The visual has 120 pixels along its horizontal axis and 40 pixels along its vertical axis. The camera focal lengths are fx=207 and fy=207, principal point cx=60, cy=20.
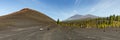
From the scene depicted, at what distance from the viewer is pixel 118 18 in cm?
11050

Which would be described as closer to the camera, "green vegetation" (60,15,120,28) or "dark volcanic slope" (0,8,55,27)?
"dark volcanic slope" (0,8,55,27)

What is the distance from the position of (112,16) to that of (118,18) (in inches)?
133

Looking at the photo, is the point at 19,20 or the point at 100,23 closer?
the point at 19,20

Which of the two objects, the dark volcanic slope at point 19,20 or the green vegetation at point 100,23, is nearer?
the dark volcanic slope at point 19,20

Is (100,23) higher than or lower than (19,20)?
lower

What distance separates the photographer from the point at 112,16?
111938mm
